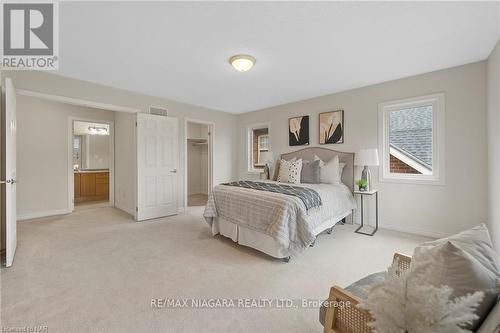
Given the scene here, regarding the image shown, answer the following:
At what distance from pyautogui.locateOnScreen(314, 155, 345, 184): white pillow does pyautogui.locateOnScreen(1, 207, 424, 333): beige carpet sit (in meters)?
0.83

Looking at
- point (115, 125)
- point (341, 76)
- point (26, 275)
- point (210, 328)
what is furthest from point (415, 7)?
point (115, 125)

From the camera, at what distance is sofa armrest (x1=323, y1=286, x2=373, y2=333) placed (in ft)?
3.16

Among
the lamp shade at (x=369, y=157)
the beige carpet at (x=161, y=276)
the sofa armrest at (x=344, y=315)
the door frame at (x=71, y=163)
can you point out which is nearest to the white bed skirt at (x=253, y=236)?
the beige carpet at (x=161, y=276)

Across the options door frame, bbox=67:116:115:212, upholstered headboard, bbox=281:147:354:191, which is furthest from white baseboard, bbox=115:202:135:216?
upholstered headboard, bbox=281:147:354:191

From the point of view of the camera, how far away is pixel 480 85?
283cm

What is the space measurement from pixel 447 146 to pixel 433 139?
0.20m

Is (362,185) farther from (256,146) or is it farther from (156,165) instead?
(156,165)

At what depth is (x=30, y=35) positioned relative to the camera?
7.32 feet

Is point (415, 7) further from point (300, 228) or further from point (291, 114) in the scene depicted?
point (291, 114)

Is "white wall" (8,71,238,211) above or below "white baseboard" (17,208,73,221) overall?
above

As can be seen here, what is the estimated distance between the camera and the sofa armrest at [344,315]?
96 centimetres

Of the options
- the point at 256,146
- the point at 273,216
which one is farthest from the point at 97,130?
the point at 273,216

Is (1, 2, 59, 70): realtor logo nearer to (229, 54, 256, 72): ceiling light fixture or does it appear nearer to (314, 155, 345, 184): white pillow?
(229, 54, 256, 72): ceiling light fixture

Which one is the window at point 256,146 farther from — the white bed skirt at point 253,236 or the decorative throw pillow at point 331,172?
the white bed skirt at point 253,236
